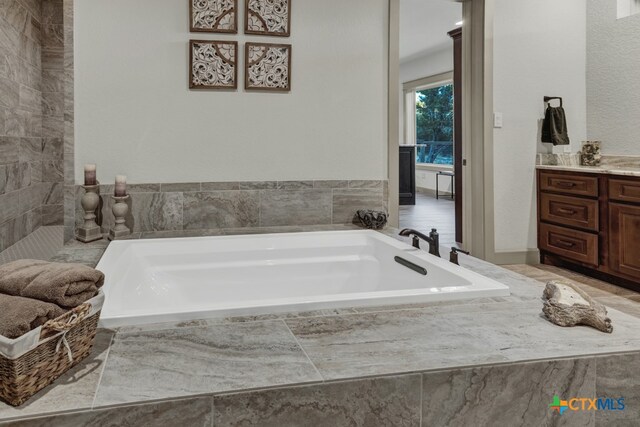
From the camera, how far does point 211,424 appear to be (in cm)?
102

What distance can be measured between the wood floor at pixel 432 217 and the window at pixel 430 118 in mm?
1158

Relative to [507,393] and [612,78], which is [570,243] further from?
[507,393]

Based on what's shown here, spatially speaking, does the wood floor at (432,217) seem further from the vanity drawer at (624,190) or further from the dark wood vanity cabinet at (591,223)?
the vanity drawer at (624,190)

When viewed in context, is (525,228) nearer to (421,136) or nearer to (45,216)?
(45,216)

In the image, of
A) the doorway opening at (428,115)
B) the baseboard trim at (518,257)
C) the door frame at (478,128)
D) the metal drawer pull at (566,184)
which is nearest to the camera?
the metal drawer pull at (566,184)

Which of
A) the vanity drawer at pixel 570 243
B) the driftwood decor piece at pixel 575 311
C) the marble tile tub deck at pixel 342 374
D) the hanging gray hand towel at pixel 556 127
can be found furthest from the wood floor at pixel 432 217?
the marble tile tub deck at pixel 342 374

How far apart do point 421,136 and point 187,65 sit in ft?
26.4

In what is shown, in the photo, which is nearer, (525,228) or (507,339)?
(507,339)

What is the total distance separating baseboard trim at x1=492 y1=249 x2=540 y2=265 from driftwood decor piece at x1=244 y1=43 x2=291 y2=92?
2178 mm

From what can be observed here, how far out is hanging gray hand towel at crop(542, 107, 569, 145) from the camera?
4.02 m

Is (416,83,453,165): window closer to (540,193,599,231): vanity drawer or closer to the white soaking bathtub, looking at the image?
(540,193,599,231): vanity drawer

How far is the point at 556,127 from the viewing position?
404cm

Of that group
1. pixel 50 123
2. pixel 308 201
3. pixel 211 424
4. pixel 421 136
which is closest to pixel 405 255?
pixel 308 201

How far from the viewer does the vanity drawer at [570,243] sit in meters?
3.62
